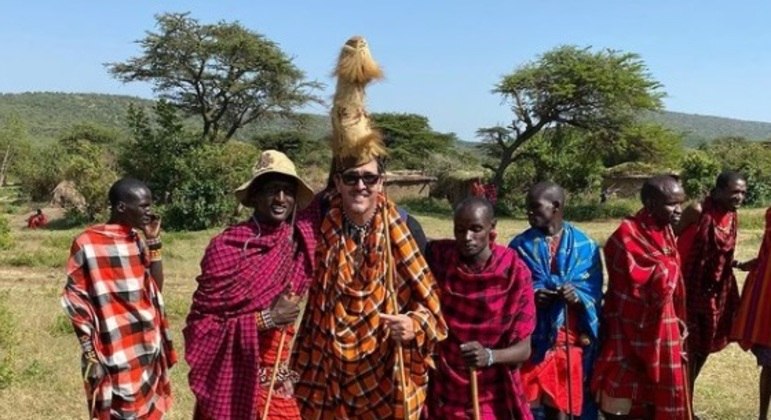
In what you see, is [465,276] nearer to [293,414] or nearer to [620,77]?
[293,414]

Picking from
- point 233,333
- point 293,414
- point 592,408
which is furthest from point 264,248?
point 592,408

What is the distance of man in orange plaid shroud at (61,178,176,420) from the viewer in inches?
133

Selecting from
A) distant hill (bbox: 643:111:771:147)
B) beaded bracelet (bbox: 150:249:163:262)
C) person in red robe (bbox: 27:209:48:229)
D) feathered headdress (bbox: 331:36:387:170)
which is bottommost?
person in red robe (bbox: 27:209:48:229)

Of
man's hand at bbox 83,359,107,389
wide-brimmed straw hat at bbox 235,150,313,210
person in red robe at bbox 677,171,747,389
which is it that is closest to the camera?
wide-brimmed straw hat at bbox 235,150,313,210

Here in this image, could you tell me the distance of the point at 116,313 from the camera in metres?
3.43

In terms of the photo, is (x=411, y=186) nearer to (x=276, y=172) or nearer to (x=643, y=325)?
(x=643, y=325)

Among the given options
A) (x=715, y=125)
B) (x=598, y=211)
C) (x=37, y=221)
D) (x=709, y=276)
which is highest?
(x=715, y=125)

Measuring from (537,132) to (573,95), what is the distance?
209 cm

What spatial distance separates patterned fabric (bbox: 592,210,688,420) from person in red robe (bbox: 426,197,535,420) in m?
0.90

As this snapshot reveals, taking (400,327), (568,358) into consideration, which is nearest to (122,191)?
(400,327)

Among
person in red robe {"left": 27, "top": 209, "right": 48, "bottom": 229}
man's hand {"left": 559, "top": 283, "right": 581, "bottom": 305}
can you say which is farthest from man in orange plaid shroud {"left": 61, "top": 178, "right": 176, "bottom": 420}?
person in red robe {"left": 27, "top": 209, "right": 48, "bottom": 229}

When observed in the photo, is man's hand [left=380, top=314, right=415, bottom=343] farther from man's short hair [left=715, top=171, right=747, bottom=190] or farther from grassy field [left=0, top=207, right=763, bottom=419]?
grassy field [left=0, top=207, right=763, bottom=419]

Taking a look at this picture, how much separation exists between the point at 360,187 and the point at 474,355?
2.60 feet

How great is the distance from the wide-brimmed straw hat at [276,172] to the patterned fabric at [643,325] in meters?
1.65
